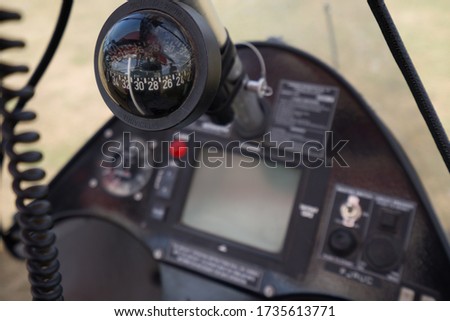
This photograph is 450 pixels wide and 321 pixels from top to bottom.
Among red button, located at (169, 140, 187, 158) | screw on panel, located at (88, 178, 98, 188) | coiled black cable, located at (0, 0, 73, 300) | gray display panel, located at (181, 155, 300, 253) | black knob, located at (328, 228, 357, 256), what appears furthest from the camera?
screw on panel, located at (88, 178, 98, 188)

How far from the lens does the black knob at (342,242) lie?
1108 mm

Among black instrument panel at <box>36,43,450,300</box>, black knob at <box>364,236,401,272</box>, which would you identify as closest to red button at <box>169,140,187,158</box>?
black instrument panel at <box>36,43,450,300</box>

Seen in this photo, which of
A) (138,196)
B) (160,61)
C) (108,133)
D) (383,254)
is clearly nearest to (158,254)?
(138,196)

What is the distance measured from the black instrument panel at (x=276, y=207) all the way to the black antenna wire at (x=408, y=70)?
357 millimetres

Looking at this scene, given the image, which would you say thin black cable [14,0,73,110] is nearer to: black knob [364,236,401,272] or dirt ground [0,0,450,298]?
dirt ground [0,0,450,298]

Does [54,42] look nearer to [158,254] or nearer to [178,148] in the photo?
[178,148]

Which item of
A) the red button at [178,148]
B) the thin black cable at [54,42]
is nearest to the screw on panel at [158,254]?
the red button at [178,148]

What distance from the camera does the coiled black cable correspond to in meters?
0.99

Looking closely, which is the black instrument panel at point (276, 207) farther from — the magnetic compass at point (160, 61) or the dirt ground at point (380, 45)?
the magnetic compass at point (160, 61)

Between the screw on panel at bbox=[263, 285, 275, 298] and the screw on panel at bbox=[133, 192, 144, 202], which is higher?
the screw on panel at bbox=[133, 192, 144, 202]

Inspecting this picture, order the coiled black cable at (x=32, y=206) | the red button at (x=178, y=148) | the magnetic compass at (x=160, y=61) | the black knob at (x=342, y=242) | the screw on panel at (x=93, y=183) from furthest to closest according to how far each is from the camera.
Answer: the screw on panel at (x=93, y=183) < the red button at (x=178, y=148) < the black knob at (x=342, y=242) < the coiled black cable at (x=32, y=206) < the magnetic compass at (x=160, y=61)

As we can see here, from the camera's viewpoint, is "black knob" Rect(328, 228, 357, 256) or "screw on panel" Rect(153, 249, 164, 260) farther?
"screw on panel" Rect(153, 249, 164, 260)

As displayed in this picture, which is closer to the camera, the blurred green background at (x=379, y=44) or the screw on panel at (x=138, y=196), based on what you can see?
the blurred green background at (x=379, y=44)

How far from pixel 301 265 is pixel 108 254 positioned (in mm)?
512
